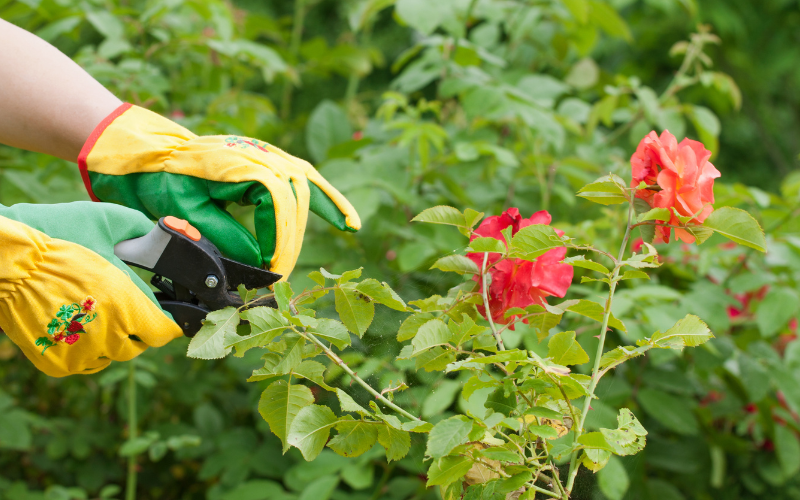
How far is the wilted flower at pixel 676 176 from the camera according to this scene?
23.4 inches

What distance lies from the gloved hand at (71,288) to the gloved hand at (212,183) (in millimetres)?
102

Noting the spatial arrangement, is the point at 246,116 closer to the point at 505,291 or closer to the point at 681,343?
the point at 505,291

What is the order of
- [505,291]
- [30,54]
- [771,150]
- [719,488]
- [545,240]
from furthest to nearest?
1. [771,150]
2. [719,488]
3. [30,54]
4. [505,291]
5. [545,240]

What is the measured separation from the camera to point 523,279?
654mm

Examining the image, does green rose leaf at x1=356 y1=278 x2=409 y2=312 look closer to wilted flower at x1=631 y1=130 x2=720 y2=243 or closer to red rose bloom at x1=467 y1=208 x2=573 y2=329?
red rose bloom at x1=467 y1=208 x2=573 y2=329

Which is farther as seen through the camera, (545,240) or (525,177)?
(525,177)

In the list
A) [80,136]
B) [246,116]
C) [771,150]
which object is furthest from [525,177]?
[771,150]

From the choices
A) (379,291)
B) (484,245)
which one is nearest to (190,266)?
(379,291)

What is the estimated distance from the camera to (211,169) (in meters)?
0.72

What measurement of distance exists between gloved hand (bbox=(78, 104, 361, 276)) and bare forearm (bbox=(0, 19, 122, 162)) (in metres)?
0.04

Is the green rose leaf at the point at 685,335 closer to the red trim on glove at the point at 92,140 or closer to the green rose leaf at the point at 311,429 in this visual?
the green rose leaf at the point at 311,429

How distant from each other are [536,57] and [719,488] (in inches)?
63.2

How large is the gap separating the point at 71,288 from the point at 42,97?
33 cm

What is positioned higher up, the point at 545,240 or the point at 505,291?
the point at 545,240
